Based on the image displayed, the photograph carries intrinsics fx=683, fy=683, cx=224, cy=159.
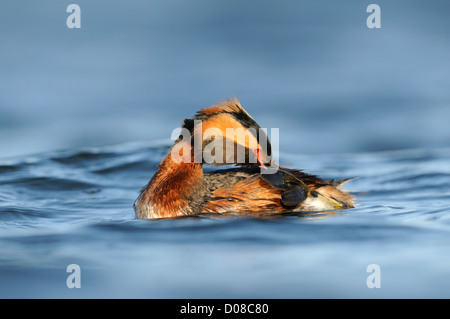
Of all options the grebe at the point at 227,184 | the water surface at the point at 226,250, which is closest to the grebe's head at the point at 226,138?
the grebe at the point at 227,184

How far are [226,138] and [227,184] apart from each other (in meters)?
0.51

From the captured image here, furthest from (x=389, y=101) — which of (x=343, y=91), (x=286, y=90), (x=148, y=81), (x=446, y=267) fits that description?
(x=446, y=267)

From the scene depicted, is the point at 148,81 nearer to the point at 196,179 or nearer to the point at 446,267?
the point at 196,179

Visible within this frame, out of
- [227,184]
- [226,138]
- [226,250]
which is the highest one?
[226,138]

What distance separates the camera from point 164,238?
21.5 feet

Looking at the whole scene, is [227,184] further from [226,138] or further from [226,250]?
[226,250]

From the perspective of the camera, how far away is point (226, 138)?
758 cm

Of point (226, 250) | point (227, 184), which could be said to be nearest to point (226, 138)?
point (227, 184)

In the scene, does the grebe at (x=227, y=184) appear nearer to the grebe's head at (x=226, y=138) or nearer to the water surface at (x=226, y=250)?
the grebe's head at (x=226, y=138)

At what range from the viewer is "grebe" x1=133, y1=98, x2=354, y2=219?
289 inches

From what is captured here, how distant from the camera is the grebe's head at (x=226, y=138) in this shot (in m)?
7.31

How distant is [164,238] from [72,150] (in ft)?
18.6

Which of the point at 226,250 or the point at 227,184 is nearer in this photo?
the point at 226,250

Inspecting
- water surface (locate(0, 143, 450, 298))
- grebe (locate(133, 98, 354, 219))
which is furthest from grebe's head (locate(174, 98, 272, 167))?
water surface (locate(0, 143, 450, 298))
